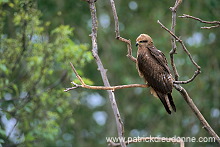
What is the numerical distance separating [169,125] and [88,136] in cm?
320

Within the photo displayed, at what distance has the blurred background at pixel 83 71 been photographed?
6215 millimetres

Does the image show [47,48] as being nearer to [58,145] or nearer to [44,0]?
[44,0]

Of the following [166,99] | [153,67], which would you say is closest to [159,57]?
[153,67]

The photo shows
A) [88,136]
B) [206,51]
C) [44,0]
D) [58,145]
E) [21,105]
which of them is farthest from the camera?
[88,136]

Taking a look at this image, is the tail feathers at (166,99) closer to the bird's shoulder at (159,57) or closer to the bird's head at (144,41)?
the bird's shoulder at (159,57)

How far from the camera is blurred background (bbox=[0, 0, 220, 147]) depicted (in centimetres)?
621

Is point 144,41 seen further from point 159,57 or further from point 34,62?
point 34,62

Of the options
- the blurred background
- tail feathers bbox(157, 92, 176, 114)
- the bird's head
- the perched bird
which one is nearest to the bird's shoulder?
the perched bird

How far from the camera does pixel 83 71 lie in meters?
11.1

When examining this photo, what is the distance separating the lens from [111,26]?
11898 millimetres

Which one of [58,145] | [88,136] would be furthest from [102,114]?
[58,145]

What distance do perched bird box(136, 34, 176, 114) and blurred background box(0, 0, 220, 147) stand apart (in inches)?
51.0

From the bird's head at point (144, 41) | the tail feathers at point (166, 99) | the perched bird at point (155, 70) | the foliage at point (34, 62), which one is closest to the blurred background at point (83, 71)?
the foliage at point (34, 62)

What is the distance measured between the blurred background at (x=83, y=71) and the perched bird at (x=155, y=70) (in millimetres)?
1295
